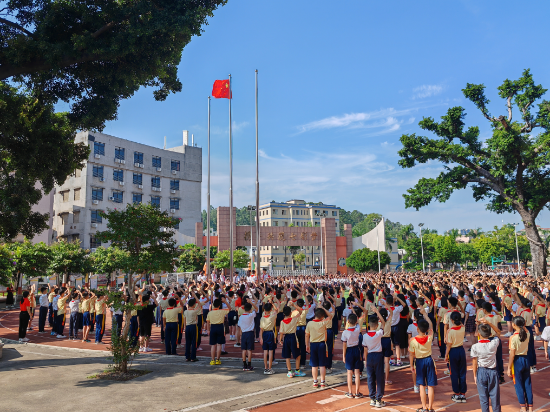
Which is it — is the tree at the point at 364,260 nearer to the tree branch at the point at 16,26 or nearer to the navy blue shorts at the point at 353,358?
the navy blue shorts at the point at 353,358

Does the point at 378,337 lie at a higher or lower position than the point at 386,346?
higher

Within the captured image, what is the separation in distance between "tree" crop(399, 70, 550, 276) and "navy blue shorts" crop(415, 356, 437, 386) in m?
26.5

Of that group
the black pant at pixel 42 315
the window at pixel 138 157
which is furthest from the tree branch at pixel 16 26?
the window at pixel 138 157

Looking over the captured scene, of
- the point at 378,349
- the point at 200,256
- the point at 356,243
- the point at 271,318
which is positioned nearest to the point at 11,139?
the point at 271,318

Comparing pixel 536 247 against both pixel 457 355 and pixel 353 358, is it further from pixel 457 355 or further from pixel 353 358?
pixel 353 358

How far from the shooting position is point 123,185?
49281 mm

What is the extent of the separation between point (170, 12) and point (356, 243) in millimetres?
44820

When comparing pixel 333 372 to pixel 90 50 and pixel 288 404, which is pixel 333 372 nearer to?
pixel 288 404

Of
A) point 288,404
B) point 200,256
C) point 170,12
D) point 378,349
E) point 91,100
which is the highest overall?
point 170,12

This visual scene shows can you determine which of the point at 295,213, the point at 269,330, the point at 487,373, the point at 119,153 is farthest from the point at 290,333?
the point at 295,213

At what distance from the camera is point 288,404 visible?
24.4 ft

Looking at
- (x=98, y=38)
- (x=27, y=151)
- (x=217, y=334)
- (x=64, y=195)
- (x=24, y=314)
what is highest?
(x=64, y=195)

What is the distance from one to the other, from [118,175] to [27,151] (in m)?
39.7

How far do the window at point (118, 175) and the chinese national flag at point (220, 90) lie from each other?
27.2 meters
